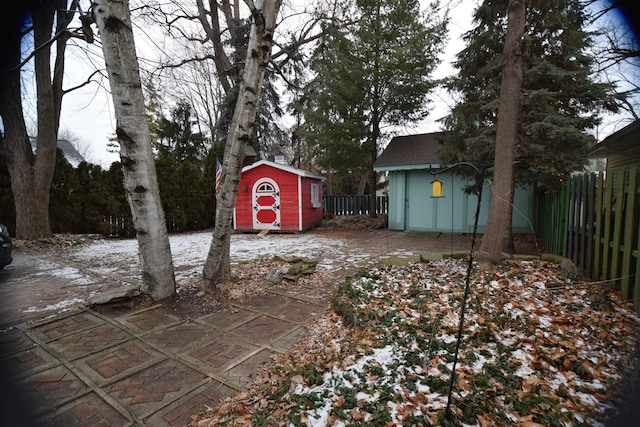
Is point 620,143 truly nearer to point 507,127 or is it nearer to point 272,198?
point 507,127

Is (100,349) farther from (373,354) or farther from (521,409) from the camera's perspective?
(521,409)

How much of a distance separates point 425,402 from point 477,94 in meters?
6.06

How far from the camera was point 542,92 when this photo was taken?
178 inches

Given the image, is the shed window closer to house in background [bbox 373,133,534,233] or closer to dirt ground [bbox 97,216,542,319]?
house in background [bbox 373,133,534,233]

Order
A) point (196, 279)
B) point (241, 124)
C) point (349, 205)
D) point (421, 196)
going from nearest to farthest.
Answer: point (241, 124), point (196, 279), point (421, 196), point (349, 205)

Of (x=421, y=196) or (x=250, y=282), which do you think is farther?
(x=421, y=196)

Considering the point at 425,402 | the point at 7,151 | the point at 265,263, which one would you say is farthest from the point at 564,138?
the point at 7,151

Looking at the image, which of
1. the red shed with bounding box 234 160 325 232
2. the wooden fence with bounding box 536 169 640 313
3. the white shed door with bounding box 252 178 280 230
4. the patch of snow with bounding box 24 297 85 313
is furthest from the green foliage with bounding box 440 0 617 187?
the patch of snow with bounding box 24 297 85 313

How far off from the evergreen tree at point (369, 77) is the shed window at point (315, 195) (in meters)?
0.87

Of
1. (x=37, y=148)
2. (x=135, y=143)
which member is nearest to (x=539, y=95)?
(x=135, y=143)

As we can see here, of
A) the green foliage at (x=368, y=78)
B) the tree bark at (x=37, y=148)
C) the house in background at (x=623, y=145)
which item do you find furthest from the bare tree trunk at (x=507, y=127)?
the tree bark at (x=37, y=148)

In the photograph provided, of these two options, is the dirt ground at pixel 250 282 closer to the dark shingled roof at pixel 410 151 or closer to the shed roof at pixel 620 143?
the shed roof at pixel 620 143

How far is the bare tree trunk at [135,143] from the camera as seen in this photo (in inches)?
121

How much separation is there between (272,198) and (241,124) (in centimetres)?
620
